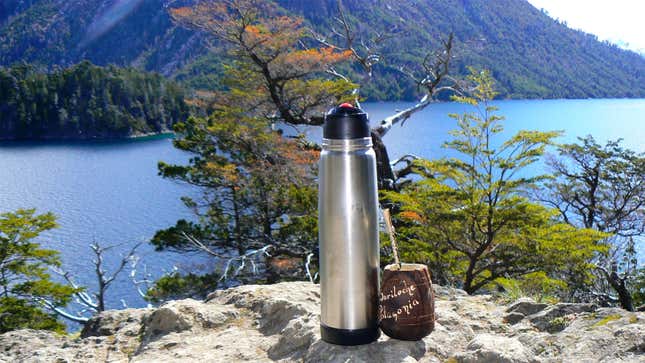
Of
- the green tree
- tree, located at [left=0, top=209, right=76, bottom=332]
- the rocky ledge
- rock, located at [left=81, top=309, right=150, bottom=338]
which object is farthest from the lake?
the rocky ledge

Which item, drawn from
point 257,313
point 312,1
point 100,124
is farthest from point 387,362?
point 312,1

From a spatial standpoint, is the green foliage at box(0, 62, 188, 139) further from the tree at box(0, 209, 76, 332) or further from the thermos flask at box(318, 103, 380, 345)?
the thermos flask at box(318, 103, 380, 345)

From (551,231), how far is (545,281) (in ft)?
2.63

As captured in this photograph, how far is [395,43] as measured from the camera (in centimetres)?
11294

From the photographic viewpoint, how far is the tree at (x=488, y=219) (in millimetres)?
8336

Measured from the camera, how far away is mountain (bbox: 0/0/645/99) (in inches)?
4924

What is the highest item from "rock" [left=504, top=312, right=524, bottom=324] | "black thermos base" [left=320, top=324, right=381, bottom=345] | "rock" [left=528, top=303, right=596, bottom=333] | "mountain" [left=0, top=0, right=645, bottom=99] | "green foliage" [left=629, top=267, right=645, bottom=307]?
"mountain" [left=0, top=0, right=645, bottom=99]

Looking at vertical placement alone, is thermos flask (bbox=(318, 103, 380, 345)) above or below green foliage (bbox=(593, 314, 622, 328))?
above

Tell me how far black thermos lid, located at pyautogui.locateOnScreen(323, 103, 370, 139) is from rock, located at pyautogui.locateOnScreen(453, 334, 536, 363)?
0.70 meters

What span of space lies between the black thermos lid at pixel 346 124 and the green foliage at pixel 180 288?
481 inches

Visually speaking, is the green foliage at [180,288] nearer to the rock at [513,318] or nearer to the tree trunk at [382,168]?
the tree trunk at [382,168]

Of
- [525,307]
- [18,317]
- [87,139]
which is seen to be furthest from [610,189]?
[87,139]

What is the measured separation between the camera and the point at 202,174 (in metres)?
17.2

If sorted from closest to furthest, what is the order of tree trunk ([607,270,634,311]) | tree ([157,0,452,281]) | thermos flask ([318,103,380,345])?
thermos flask ([318,103,380,345]) → tree trunk ([607,270,634,311]) → tree ([157,0,452,281])
